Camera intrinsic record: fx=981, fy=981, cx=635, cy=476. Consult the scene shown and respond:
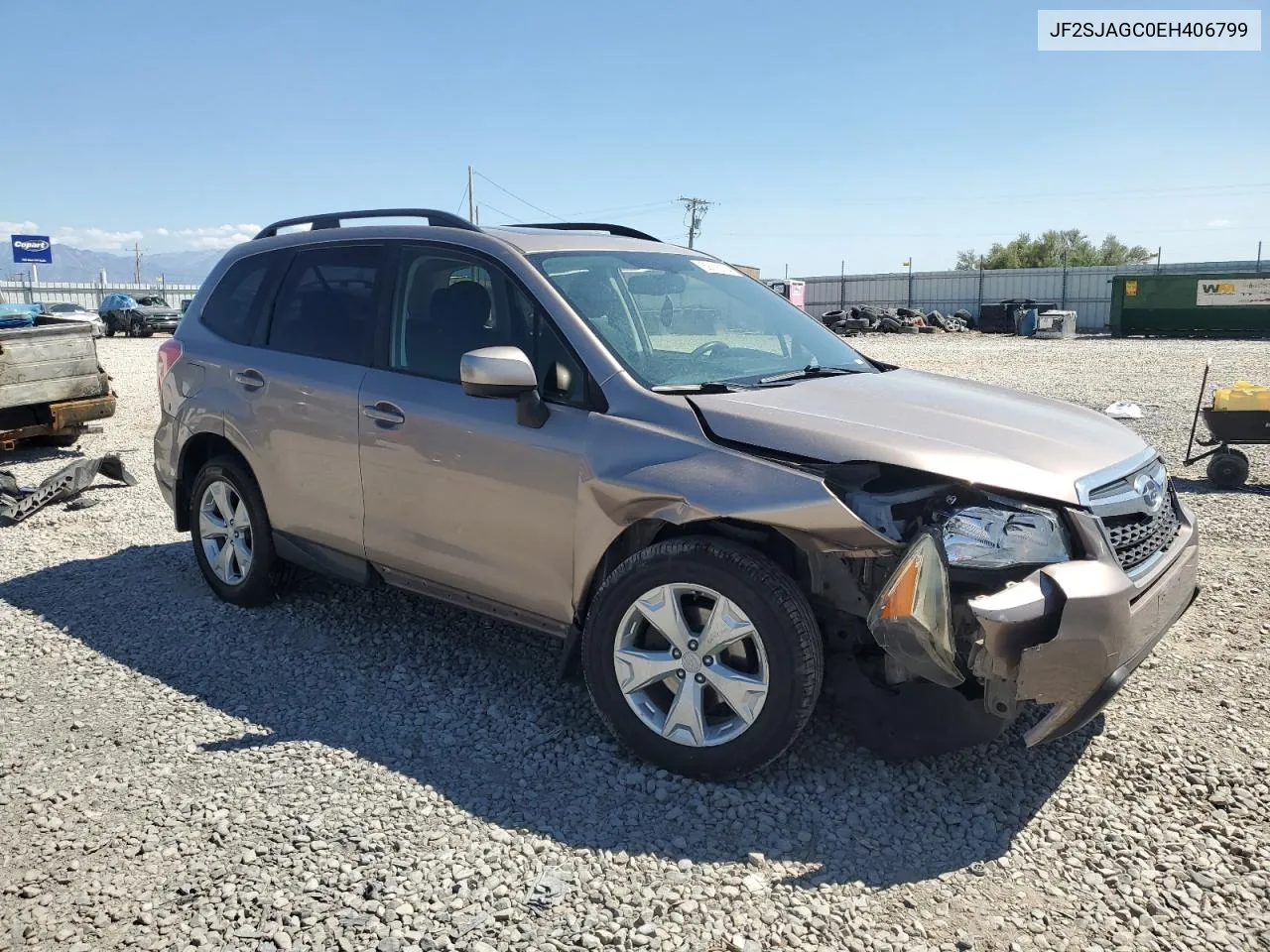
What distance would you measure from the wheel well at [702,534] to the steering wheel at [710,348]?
839 mm

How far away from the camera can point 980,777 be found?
3562mm

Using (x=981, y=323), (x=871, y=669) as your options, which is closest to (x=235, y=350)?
(x=871, y=669)

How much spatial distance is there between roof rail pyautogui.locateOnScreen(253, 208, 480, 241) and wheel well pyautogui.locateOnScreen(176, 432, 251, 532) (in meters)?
1.18

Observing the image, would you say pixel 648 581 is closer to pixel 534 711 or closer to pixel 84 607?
pixel 534 711

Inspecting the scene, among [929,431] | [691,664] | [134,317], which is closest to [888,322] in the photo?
[134,317]

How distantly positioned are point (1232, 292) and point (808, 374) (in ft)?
120

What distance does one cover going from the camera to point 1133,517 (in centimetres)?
344

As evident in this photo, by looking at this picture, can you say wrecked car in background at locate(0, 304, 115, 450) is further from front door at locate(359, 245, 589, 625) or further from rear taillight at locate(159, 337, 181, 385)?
front door at locate(359, 245, 589, 625)

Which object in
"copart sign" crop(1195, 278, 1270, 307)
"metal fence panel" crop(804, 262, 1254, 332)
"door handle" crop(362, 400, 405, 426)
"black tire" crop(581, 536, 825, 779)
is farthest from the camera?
"metal fence panel" crop(804, 262, 1254, 332)

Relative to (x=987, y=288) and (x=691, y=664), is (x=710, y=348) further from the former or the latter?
(x=987, y=288)

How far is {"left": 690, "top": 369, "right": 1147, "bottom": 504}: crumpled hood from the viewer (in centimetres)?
318

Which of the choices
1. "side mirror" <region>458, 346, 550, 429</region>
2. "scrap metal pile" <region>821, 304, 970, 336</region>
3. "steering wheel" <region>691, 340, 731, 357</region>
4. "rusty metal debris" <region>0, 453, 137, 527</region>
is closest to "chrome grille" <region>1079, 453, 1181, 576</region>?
"steering wheel" <region>691, 340, 731, 357</region>

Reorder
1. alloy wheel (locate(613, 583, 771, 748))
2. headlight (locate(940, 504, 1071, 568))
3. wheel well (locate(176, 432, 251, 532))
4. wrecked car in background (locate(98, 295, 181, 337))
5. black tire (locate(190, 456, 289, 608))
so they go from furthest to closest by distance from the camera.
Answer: wrecked car in background (locate(98, 295, 181, 337)) → wheel well (locate(176, 432, 251, 532)) → black tire (locate(190, 456, 289, 608)) → alloy wheel (locate(613, 583, 771, 748)) → headlight (locate(940, 504, 1071, 568))

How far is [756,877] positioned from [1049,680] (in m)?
1.07
